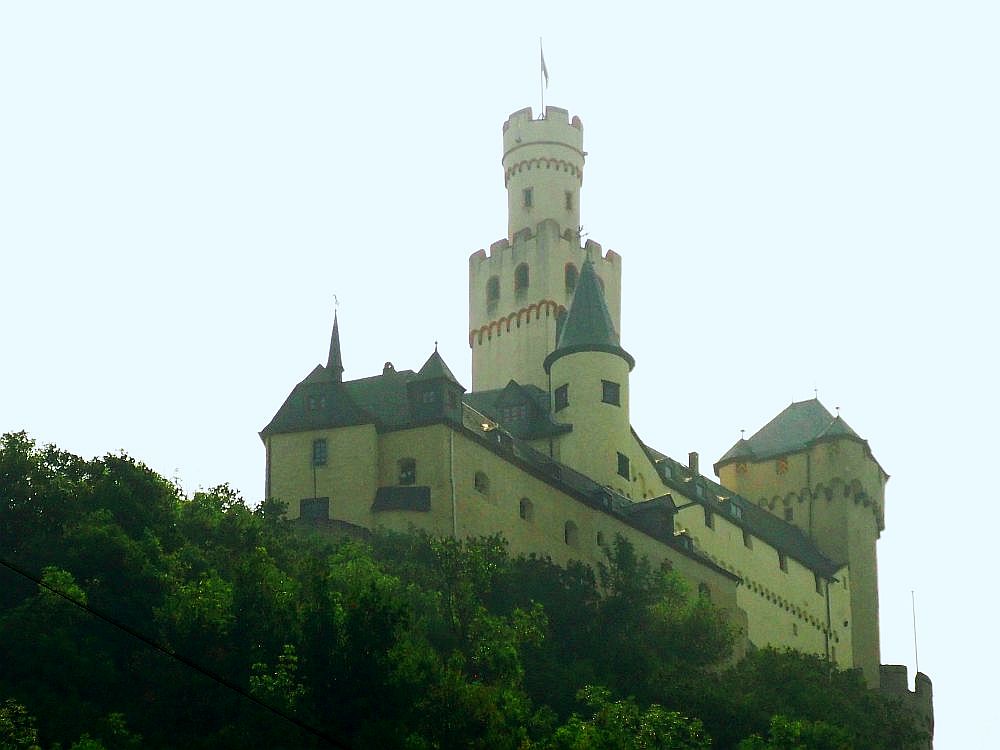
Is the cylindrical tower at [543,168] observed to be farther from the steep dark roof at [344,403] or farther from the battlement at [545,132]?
the steep dark roof at [344,403]

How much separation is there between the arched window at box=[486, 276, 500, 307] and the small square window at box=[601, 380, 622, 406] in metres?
15.6

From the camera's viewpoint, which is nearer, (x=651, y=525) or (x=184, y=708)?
(x=184, y=708)

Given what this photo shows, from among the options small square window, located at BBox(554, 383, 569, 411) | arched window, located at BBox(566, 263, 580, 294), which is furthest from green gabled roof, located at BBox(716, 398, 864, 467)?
small square window, located at BBox(554, 383, 569, 411)

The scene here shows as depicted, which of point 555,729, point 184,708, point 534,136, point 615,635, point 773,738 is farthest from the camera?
point 534,136

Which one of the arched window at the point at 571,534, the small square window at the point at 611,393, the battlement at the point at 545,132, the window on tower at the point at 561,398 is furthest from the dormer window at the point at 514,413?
the battlement at the point at 545,132

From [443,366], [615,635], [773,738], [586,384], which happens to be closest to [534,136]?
[586,384]

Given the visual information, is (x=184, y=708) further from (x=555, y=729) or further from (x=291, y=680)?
(x=555, y=729)

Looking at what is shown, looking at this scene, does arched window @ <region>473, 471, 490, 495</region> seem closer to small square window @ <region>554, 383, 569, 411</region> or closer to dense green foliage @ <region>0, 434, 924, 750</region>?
dense green foliage @ <region>0, 434, 924, 750</region>

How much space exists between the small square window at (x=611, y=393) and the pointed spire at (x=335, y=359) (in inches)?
515

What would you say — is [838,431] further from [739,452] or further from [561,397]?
[561,397]

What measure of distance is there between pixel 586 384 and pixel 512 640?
24109 millimetres

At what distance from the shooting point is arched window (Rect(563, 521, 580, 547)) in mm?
84750

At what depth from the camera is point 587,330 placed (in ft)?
305

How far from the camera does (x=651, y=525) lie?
289ft
